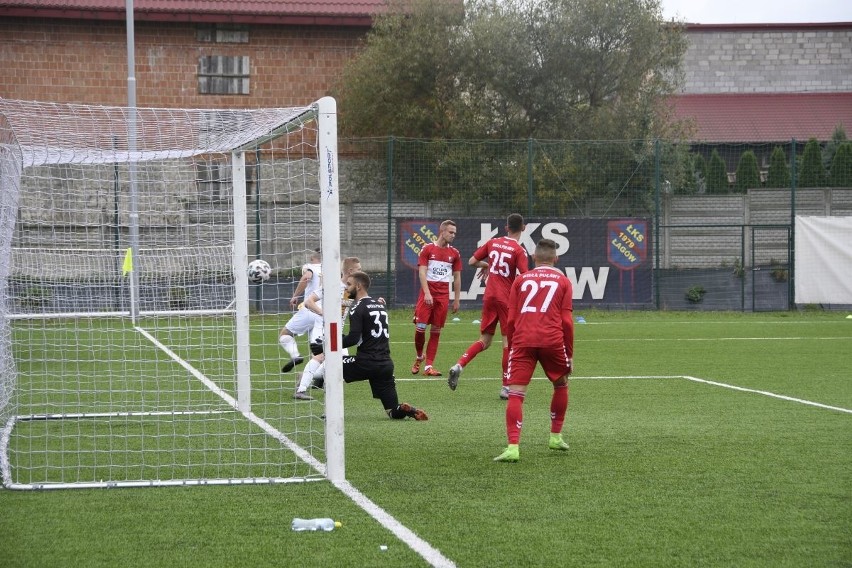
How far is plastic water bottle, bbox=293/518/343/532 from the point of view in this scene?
5918 millimetres

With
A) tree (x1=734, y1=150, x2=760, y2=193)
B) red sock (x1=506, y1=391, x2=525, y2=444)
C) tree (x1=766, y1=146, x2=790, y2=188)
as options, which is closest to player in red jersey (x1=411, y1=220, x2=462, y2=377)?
red sock (x1=506, y1=391, x2=525, y2=444)

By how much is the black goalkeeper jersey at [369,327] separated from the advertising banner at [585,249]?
48.0 ft

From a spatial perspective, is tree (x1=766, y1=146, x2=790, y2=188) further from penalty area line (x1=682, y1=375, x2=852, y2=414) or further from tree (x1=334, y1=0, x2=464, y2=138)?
penalty area line (x1=682, y1=375, x2=852, y2=414)

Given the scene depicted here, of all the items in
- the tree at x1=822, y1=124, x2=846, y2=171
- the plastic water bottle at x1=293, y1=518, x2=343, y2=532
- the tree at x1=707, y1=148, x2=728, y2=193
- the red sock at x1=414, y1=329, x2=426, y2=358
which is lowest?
the plastic water bottle at x1=293, y1=518, x2=343, y2=532

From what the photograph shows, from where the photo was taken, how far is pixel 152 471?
25.2 feet

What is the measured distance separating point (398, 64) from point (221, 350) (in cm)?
1732

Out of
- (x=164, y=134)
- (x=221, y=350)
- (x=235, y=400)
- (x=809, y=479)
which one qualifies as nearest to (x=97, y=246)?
(x=221, y=350)

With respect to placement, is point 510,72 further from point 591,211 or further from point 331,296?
point 331,296

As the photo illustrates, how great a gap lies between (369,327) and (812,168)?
21796 millimetres

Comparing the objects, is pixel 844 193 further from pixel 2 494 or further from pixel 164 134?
pixel 2 494

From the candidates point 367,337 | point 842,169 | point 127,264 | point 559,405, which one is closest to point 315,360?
point 367,337

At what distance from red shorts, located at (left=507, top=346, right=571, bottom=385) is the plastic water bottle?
2.45 m

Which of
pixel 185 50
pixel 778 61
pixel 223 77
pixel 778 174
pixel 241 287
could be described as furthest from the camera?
pixel 778 61

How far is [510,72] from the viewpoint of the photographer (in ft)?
105
